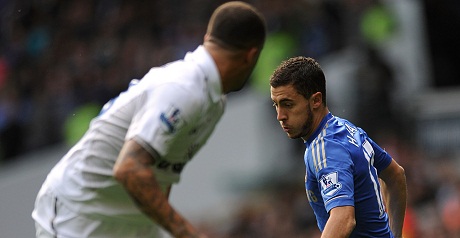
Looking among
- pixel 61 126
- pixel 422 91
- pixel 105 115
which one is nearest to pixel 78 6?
pixel 61 126

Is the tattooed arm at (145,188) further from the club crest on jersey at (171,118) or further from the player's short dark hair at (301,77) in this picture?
the player's short dark hair at (301,77)

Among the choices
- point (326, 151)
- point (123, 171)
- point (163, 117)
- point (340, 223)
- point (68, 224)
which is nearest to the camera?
point (123, 171)

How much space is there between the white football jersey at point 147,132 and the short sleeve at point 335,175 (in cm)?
61

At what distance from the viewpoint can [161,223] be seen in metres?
5.00

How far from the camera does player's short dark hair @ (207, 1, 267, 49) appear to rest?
544 centimetres

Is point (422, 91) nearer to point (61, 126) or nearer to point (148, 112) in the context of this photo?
point (61, 126)

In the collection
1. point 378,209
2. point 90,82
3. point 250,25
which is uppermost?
point 250,25

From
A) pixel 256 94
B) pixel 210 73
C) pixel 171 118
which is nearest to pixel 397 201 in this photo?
pixel 210 73

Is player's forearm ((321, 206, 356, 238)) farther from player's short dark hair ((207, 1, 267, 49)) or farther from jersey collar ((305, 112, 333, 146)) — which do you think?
player's short dark hair ((207, 1, 267, 49))

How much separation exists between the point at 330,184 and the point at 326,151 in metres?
0.19

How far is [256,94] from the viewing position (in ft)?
46.4

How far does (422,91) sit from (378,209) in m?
8.88

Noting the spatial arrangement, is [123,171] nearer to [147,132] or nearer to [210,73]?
[147,132]

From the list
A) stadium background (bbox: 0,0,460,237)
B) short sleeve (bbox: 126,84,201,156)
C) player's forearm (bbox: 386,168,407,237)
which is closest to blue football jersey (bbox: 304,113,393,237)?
player's forearm (bbox: 386,168,407,237)
